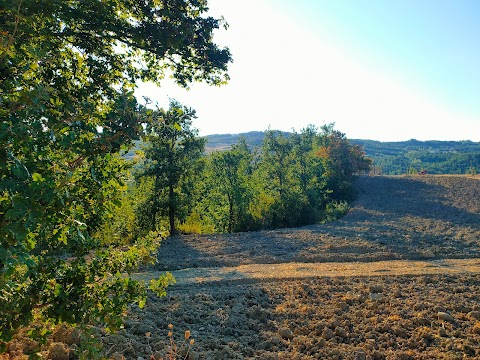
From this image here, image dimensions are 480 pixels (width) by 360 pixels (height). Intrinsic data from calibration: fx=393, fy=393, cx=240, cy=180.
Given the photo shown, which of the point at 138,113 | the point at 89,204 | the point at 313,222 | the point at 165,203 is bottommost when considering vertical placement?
Result: the point at 313,222

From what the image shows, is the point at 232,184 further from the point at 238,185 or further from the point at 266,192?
the point at 266,192

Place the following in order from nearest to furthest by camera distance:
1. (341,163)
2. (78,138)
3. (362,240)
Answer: (78,138)
(362,240)
(341,163)

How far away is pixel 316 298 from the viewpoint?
24.5 feet

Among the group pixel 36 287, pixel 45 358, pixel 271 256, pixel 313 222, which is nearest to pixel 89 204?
pixel 36 287

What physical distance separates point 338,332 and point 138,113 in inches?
192

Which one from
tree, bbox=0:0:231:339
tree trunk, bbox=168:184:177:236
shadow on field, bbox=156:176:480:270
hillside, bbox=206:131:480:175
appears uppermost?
hillside, bbox=206:131:480:175

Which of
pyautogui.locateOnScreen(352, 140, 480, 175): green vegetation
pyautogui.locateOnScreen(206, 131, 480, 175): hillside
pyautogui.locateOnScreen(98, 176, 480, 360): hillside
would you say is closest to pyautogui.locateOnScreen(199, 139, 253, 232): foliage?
pyautogui.locateOnScreen(98, 176, 480, 360): hillside

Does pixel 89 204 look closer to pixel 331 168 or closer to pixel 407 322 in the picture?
pixel 407 322

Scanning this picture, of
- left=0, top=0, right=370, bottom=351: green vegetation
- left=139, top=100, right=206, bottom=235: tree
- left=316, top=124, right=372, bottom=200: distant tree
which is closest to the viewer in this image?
left=0, top=0, right=370, bottom=351: green vegetation

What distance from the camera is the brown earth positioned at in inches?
213

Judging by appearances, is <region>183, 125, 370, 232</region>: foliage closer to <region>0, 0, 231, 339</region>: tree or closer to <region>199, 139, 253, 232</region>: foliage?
<region>199, 139, 253, 232</region>: foliage

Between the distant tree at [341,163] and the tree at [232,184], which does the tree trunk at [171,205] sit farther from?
the distant tree at [341,163]

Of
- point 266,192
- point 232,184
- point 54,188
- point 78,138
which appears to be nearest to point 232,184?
point 232,184

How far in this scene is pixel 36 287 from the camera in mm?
2568
